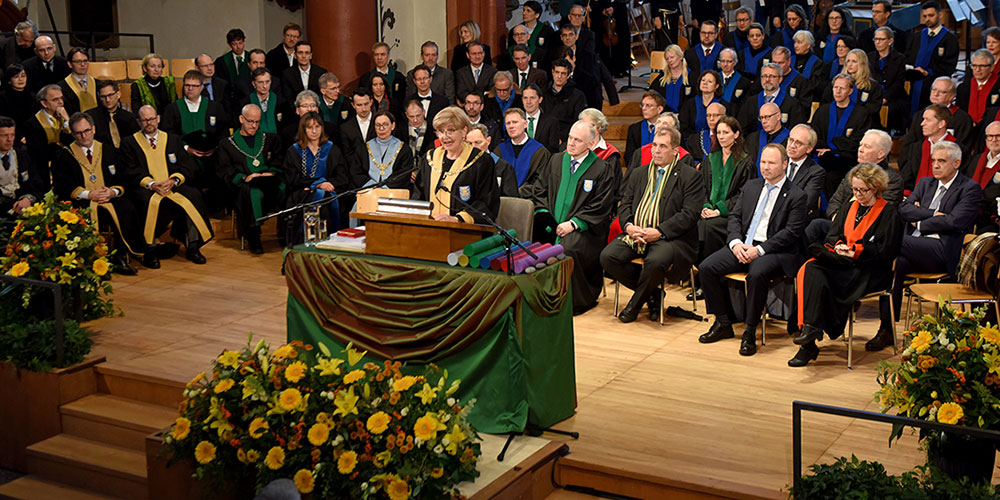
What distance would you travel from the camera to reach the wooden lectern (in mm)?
4887

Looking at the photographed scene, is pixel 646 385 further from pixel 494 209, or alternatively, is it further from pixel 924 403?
pixel 924 403

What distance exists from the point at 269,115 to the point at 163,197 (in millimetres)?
1382

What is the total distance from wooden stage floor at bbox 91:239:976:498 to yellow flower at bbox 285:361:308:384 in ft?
4.43

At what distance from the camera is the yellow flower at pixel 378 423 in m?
3.78

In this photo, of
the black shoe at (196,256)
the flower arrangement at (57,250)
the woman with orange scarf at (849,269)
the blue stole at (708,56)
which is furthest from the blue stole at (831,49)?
the flower arrangement at (57,250)

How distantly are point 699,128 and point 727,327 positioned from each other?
10.5 ft

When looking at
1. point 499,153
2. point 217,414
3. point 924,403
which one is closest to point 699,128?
point 499,153

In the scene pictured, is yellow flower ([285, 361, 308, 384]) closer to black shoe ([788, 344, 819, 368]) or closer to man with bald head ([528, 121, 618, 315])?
black shoe ([788, 344, 819, 368])

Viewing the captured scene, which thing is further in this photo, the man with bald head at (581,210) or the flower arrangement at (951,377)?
the man with bald head at (581,210)

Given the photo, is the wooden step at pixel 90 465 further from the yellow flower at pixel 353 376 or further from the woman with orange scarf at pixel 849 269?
the woman with orange scarf at pixel 849 269

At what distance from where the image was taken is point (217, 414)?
12.9 ft

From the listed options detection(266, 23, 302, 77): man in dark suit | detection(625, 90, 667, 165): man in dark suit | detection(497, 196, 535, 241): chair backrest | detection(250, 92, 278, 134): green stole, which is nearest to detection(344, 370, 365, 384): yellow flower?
detection(497, 196, 535, 241): chair backrest

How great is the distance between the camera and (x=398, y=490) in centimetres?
371

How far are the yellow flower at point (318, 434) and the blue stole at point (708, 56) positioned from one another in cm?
748
